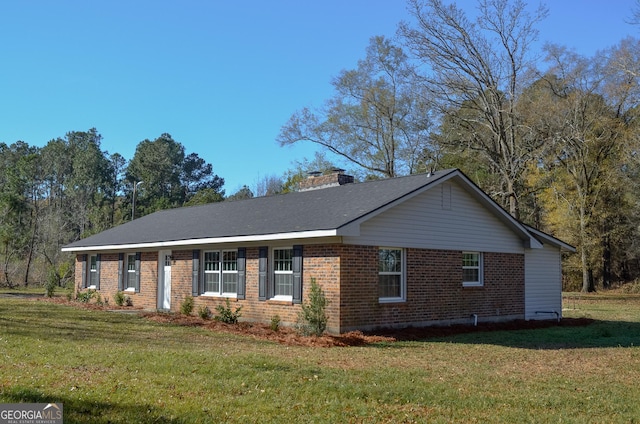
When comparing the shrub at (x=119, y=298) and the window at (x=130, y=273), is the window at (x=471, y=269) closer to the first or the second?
the window at (x=130, y=273)

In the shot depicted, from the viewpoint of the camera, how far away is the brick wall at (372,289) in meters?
14.4

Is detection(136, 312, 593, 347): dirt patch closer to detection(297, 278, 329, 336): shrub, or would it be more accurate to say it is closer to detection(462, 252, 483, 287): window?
detection(297, 278, 329, 336): shrub

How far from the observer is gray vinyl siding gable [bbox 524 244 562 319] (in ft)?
65.7

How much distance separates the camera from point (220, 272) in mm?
18391

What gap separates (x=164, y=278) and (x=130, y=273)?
2753mm

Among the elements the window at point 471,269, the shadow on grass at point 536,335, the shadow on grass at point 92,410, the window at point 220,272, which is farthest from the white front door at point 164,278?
the shadow on grass at point 92,410

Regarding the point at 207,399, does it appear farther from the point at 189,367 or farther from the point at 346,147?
Result: the point at 346,147

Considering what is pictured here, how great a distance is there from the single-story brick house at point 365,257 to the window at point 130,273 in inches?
24.2

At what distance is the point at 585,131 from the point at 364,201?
25.5 metres

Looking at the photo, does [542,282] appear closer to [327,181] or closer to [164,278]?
[327,181]

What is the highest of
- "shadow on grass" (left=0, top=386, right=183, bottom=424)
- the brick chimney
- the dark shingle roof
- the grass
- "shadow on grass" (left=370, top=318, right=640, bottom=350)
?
the brick chimney

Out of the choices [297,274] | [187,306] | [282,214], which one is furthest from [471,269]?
[187,306]

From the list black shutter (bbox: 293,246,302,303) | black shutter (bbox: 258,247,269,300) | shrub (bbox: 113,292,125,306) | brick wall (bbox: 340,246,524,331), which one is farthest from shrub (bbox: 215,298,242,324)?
shrub (bbox: 113,292,125,306)

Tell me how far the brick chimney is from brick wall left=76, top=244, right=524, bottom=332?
16.9 feet
